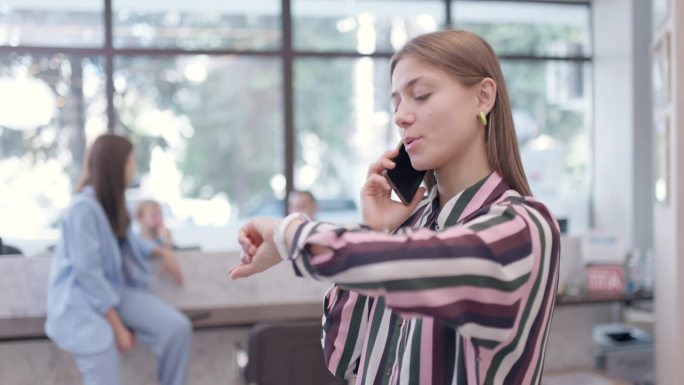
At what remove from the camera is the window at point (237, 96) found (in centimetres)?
569

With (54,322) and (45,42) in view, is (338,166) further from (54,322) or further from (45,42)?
(54,322)

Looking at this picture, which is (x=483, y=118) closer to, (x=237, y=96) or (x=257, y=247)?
(x=257, y=247)

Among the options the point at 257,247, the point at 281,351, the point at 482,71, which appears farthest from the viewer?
the point at 281,351

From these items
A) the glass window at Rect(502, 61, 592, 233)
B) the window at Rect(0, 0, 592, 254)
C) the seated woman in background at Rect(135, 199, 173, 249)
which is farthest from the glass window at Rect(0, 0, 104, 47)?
the glass window at Rect(502, 61, 592, 233)

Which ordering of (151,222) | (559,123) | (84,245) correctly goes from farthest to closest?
(559,123), (151,222), (84,245)

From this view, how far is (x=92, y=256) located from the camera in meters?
3.34

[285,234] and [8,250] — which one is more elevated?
[285,234]

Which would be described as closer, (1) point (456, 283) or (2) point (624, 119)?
(1) point (456, 283)

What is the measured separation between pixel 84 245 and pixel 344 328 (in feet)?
8.30

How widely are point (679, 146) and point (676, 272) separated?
21.7 inches

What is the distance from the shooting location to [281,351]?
278 centimetres

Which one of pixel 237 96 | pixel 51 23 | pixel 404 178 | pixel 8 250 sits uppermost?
pixel 51 23

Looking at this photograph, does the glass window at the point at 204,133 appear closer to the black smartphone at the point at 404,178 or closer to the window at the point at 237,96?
the window at the point at 237,96

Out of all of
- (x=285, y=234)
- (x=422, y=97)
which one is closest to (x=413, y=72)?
(x=422, y=97)
